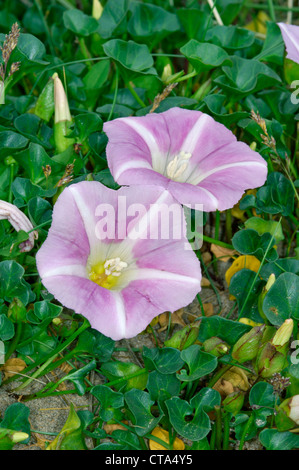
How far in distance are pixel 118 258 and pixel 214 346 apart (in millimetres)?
382

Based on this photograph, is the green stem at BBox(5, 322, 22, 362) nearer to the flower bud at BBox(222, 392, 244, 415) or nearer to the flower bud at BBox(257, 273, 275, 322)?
the flower bud at BBox(222, 392, 244, 415)

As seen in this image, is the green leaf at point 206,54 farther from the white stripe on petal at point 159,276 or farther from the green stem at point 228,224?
the white stripe on petal at point 159,276

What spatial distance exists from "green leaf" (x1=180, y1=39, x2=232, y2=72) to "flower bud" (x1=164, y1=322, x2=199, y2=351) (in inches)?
39.1

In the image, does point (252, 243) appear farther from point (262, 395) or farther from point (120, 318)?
point (120, 318)

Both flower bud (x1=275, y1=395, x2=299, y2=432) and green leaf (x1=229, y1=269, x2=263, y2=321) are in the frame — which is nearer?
flower bud (x1=275, y1=395, x2=299, y2=432)

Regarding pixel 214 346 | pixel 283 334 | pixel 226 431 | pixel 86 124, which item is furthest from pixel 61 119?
pixel 226 431

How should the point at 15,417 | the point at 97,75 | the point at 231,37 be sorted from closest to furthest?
the point at 15,417
the point at 97,75
the point at 231,37

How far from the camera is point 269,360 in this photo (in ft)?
5.67

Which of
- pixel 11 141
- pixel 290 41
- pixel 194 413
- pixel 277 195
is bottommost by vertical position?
pixel 194 413

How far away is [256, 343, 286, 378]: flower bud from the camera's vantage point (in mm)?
1724

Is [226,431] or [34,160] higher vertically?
[34,160]

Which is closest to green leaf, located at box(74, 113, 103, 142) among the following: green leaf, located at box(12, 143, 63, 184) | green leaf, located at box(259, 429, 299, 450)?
green leaf, located at box(12, 143, 63, 184)
